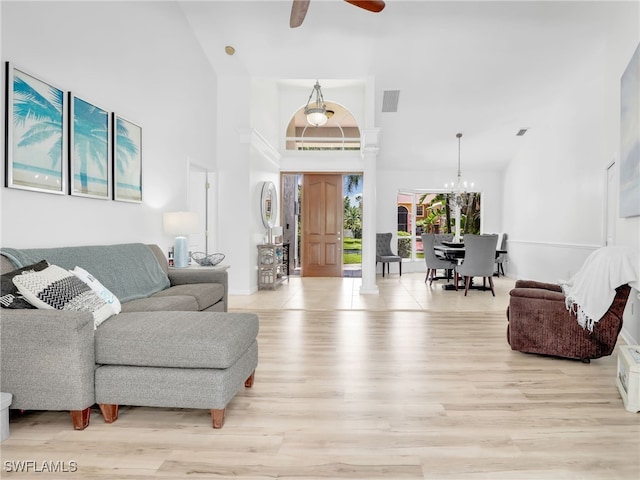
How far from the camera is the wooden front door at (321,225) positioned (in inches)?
358

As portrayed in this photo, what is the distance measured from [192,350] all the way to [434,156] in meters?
8.04

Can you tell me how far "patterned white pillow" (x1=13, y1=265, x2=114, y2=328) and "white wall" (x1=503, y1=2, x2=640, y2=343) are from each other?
4.01m

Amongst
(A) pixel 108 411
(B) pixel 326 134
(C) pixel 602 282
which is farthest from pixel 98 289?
(B) pixel 326 134

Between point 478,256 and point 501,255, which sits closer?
point 478,256

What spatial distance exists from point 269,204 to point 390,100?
271cm

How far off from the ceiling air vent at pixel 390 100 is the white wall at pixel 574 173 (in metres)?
2.41

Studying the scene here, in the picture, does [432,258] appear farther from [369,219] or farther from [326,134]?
[326,134]

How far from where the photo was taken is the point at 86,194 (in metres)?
3.51

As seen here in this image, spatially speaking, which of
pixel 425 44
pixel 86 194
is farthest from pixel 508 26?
pixel 86 194

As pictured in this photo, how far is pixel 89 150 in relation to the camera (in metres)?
3.55

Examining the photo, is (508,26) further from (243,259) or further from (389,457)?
(389,457)

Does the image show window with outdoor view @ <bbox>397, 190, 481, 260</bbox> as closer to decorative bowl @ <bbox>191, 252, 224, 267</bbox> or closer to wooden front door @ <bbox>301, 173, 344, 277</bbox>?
wooden front door @ <bbox>301, 173, 344, 277</bbox>

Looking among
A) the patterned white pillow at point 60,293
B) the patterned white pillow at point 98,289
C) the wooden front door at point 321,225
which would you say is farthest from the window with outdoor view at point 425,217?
the patterned white pillow at point 60,293

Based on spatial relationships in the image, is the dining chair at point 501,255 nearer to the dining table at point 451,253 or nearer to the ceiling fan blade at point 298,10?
the dining table at point 451,253
